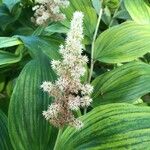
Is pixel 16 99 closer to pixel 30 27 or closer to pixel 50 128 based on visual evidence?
pixel 50 128

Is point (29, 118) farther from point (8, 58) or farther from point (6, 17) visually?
point (6, 17)

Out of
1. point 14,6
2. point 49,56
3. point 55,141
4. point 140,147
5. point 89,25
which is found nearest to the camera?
point 140,147

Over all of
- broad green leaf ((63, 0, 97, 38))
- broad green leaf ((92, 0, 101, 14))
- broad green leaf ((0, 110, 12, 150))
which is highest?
broad green leaf ((0, 110, 12, 150))

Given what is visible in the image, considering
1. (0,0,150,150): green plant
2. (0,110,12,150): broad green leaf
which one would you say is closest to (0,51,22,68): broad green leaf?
(0,0,150,150): green plant

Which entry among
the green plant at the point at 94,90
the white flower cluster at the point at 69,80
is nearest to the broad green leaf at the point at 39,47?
the green plant at the point at 94,90

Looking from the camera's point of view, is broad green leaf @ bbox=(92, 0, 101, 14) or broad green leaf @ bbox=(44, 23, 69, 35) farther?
broad green leaf @ bbox=(92, 0, 101, 14)

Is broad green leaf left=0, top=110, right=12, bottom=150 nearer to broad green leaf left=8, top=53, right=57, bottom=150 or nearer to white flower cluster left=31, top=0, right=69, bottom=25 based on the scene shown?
broad green leaf left=8, top=53, right=57, bottom=150

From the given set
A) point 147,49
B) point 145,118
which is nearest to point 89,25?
point 147,49
